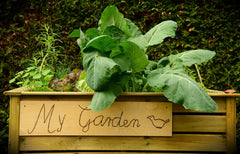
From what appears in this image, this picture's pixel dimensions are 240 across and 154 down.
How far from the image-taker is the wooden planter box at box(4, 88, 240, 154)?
108 cm

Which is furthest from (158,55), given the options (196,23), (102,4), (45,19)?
(45,19)

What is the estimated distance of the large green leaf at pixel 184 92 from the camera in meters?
0.93

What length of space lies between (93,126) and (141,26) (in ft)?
4.19

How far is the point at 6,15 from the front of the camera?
1.94 meters

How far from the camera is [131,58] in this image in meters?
1.04

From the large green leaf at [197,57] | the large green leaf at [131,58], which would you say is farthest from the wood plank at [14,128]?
the large green leaf at [197,57]

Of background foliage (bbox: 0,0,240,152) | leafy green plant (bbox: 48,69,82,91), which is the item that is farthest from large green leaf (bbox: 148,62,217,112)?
background foliage (bbox: 0,0,240,152)

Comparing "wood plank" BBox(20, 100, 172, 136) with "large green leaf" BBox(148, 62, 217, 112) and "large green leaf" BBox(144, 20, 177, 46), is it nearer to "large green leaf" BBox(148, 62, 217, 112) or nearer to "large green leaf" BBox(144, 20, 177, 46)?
"large green leaf" BBox(148, 62, 217, 112)

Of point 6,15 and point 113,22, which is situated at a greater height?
point 6,15

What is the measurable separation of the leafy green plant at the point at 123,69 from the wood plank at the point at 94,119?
153mm

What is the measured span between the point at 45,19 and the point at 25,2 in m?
0.33

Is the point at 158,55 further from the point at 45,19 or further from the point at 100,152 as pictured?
the point at 45,19

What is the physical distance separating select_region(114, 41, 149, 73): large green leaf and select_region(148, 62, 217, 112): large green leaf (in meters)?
0.12

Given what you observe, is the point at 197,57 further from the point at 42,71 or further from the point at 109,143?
the point at 42,71
